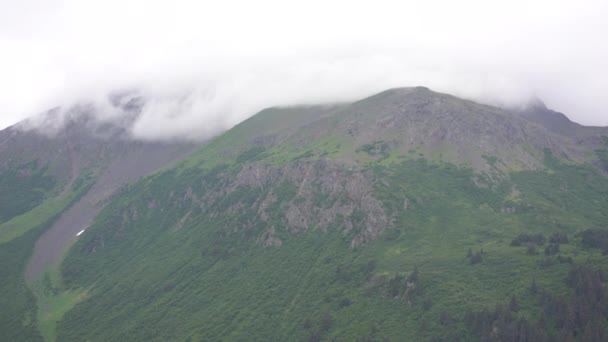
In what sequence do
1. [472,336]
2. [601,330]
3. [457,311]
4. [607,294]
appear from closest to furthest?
[601,330] → [607,294] → [472,336] → [457,311]

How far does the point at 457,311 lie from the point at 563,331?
3613cm

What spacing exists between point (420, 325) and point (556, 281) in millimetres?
45609

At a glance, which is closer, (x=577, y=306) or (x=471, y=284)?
(x=577, y=306)

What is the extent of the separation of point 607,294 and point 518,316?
82.6ft

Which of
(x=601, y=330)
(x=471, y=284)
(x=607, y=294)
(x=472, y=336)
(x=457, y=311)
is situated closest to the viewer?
(x=601, y=330)

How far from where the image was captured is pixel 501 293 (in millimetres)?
185250

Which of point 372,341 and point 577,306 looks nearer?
point 577,306

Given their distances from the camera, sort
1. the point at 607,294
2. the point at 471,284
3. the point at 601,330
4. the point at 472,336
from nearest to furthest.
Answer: the point at 601,330
the point at 607,294
the point at 472,336
the point at 471,284

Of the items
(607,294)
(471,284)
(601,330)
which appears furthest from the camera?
(471,284)

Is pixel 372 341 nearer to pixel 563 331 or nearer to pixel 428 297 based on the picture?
pixel 428 297

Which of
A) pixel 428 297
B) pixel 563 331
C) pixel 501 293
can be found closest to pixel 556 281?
pixel 501 293

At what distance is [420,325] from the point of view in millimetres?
186625

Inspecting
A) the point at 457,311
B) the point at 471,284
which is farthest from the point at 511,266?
the point at 457,311

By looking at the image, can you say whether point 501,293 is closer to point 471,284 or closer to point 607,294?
point 471,284
